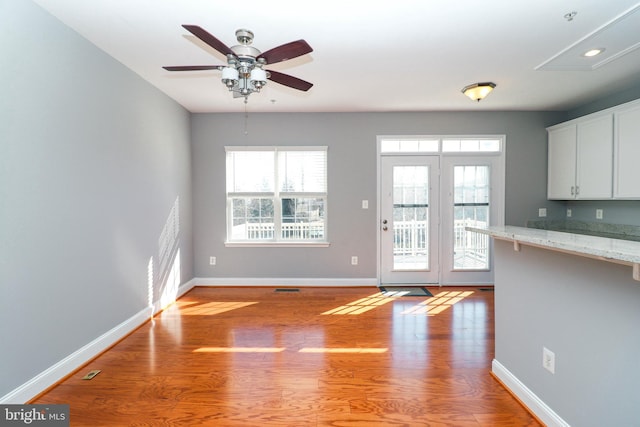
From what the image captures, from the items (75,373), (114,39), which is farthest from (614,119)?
(75,373)

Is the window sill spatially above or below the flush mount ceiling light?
below

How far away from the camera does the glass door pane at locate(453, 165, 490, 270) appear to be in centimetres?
441

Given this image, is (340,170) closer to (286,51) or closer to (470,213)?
(470,213)

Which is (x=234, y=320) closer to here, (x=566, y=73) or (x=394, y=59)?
(x=394, y=59)

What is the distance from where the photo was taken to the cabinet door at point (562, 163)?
3.91 meters

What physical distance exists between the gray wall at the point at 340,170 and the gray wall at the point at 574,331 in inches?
97.9

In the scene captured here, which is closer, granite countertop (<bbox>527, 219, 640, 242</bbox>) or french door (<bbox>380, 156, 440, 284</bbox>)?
granite countertop (<bbox>527, 219, 640, 242</bbox>)

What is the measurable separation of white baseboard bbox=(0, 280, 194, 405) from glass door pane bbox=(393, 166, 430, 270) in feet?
11.2

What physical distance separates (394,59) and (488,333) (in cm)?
280

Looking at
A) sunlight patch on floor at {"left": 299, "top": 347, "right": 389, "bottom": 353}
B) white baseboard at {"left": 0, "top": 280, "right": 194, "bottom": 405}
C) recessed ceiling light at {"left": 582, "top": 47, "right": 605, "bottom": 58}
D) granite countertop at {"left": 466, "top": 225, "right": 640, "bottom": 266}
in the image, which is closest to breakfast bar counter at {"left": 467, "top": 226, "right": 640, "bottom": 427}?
granite countertop at {"left": 466, "top": 225, "right": 640, "bottom": 266}

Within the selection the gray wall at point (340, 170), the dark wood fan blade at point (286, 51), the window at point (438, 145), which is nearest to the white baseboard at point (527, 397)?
the gray wall at point (340, 170)

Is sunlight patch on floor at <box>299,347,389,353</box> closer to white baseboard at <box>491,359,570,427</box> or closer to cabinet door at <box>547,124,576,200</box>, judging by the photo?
white baseboard at <box>491,359,570,427</box>

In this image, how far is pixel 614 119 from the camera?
3.31 metres

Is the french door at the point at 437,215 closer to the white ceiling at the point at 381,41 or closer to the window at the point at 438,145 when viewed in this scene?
the window at the point at 438,145
